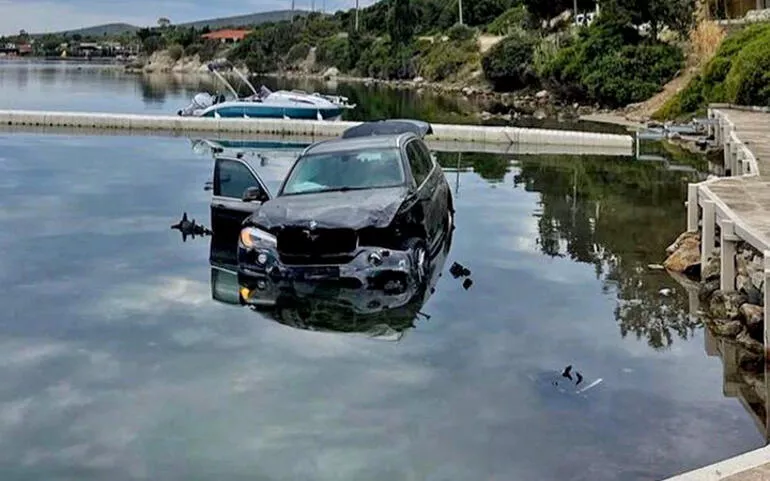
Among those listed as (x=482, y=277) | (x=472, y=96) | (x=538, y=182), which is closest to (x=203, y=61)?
(x=472, y=96)

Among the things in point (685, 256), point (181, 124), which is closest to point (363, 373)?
point (685, 256)

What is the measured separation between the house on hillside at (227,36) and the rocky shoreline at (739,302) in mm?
151869

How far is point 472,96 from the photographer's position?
70.1 m

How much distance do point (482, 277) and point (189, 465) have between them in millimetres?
6540

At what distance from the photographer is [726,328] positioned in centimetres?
994

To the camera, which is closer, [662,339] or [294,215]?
[662,339]

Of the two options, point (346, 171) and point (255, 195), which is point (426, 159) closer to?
point (346, 171)

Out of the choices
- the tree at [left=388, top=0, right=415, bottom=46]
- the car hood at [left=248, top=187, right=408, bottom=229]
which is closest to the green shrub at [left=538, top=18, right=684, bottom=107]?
the car hood at [left=248, top=187, right=408, bottom=229]

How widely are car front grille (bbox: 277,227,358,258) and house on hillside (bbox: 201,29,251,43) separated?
5946 inches

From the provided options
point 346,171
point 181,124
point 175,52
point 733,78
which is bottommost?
point 346,171

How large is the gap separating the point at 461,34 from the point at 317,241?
85115mm

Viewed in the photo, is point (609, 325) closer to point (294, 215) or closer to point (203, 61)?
point (294, 215)

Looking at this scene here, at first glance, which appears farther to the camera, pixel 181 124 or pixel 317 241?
pixel 181 124

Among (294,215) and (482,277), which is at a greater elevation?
(294,215)
